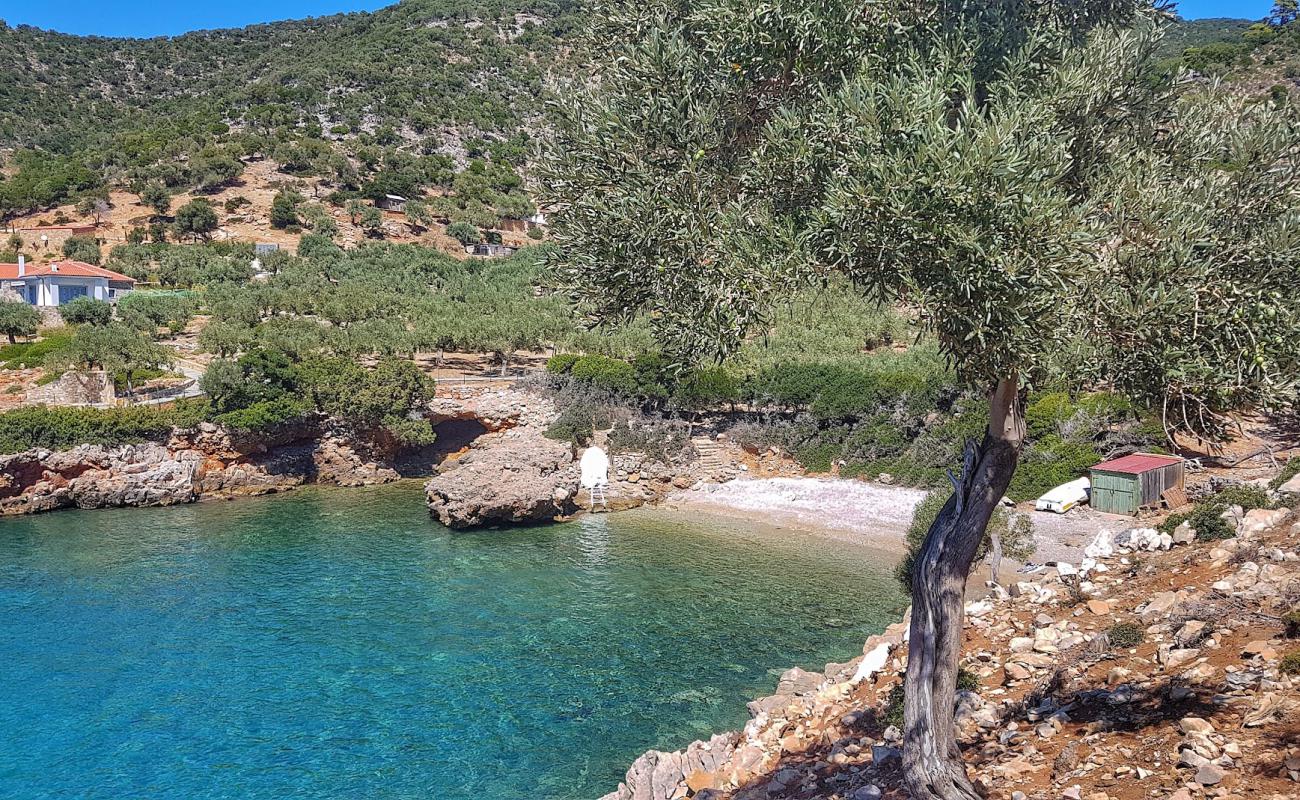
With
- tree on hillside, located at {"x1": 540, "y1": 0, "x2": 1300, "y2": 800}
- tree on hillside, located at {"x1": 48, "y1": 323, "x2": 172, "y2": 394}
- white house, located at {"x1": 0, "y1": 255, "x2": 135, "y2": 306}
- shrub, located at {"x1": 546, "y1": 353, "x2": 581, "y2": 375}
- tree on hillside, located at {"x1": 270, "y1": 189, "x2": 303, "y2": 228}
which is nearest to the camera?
tree on hillside, located at {"x1": 540, "y1": 0, "x2": 1300, "y2": 800}

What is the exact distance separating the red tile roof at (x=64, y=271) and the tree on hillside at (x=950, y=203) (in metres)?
58.8

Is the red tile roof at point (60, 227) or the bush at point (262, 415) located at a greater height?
the red tile roof at point (60, 227)

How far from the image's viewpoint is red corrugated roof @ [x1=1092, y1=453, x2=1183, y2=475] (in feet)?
88.6

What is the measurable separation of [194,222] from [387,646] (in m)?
62.9

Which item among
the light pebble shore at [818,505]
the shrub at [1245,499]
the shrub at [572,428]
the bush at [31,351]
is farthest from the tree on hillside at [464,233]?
the shrub at [1245,499]

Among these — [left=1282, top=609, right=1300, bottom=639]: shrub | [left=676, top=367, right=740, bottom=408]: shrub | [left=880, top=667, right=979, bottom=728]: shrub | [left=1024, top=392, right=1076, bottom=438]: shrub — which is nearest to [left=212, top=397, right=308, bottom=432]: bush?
[left=676, top=367, right=740, bottom=408]: shrub

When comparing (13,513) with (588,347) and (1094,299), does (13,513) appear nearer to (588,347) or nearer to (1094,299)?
(588,347)

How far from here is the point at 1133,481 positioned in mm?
27141

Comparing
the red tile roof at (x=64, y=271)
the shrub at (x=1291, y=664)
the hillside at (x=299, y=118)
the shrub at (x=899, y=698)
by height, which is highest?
the hillside at (x=299, y=118)

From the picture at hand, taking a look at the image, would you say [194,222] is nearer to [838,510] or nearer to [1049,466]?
[838,510]

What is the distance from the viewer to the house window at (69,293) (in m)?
53.6

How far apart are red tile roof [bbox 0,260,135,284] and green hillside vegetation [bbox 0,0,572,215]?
69.5 feet

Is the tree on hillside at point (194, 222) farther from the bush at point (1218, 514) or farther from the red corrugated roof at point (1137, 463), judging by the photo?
the bush at point (1218, 514)

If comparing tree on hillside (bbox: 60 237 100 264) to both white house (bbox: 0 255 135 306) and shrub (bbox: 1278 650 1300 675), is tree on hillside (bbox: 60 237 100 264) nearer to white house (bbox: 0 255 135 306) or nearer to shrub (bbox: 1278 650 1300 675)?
white house (bbox: 0 255 135 306)
